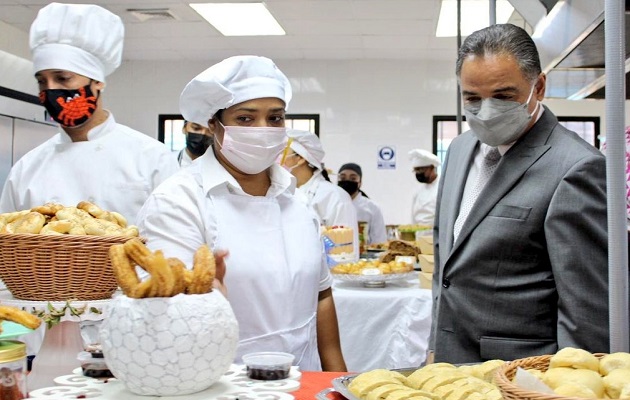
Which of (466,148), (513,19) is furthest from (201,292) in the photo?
(513,19)

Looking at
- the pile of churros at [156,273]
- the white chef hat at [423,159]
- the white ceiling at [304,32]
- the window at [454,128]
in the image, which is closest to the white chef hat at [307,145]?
the white ceiling at [304,32]

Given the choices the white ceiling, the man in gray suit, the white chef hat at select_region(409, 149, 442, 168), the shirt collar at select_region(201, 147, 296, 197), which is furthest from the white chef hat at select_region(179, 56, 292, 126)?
the white chef hat at select_region(409, 149, 442, 168)

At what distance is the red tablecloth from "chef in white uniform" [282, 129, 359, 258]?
4021 millimetres

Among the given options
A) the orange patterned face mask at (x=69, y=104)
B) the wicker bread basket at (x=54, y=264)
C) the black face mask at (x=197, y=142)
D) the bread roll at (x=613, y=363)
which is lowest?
the bread roll at (x=613, y=363)

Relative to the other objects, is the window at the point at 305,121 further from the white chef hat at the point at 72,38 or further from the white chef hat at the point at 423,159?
the white chef hat at the point at 72,38

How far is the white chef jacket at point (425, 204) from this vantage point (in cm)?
859

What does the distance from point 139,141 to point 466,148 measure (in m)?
1.42

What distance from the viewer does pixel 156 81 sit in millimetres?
10070

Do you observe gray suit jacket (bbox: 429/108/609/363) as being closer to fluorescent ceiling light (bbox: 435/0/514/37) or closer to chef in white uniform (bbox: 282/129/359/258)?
chef in white uniform (bbox: 282/129/359/258)

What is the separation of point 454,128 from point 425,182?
1.69m

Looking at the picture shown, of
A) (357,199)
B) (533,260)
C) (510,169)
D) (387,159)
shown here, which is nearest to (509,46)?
(510,169)

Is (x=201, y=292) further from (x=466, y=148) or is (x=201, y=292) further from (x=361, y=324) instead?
(x=361, y=324)

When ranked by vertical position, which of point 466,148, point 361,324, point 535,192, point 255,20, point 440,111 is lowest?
point 361,324

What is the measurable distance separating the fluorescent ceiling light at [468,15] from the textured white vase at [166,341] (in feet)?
20.1
